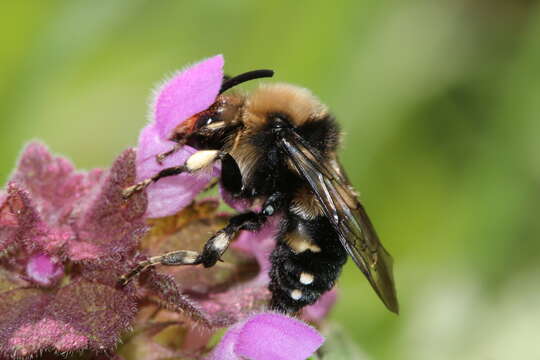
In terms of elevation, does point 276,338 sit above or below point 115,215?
below

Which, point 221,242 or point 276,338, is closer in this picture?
point 276,338

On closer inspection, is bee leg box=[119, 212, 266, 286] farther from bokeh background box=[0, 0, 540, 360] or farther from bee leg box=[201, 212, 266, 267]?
bokeh background box=[0, 0, 540, 360]

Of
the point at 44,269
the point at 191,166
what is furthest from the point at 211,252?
the point at 44,269

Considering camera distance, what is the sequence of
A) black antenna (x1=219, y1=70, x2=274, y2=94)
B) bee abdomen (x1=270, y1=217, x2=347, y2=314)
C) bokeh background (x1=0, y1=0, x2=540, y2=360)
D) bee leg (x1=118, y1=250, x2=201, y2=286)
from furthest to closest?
bokeh background (x1=0, y1=0, x2=540, y2=360) → bee abdomen (x1=270, y1=217, x2=347, y2=314) → black antenna (x1=219, y1=70, x2=274, y2=94) → bee leg (x1=118, y1=250, x2=201, y2=286)

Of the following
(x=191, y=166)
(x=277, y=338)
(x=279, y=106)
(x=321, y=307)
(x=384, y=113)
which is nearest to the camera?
(x=277, y=338)

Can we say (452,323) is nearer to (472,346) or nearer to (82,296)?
(472,346)

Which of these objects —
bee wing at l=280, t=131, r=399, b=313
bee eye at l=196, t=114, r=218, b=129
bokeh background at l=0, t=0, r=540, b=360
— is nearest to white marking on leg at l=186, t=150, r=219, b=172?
bee eye at l=196, t=114, r=218, b=129

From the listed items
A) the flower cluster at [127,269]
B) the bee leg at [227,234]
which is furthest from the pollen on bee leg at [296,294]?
the bee leg at [227,234]

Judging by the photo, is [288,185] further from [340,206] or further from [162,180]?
[162,180]
